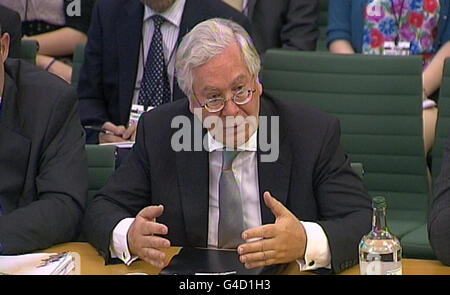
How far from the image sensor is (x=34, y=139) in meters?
3.08

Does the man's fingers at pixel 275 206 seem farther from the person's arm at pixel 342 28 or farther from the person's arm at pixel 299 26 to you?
the person's arm at pixel 299 26

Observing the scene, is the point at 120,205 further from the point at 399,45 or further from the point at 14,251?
the point at 399,45

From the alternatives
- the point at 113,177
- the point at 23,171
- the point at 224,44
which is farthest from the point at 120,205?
the point at 224,44

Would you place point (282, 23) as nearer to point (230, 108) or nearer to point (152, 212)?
point (230, 108)

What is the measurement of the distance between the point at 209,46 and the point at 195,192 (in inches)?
17.2

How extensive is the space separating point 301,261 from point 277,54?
1824 mm

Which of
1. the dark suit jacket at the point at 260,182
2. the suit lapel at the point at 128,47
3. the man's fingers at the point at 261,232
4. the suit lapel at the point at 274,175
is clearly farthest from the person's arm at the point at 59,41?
the man's fingers at the point at 261,232

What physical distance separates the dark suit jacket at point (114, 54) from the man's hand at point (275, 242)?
1975 mm

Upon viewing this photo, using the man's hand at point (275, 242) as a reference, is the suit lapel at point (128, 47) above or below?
above

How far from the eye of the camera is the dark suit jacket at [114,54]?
442 centimetres

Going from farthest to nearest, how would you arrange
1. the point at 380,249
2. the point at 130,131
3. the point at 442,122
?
the point at 130,131 < the point at 442,122 < the point at 380,249

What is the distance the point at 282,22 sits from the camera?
17.1ft

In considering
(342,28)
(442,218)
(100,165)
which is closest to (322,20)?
(342,28)

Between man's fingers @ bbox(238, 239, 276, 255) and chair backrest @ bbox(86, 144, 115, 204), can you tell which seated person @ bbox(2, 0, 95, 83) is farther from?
man's fingers @ bbox(238, 239, 276, 255)
